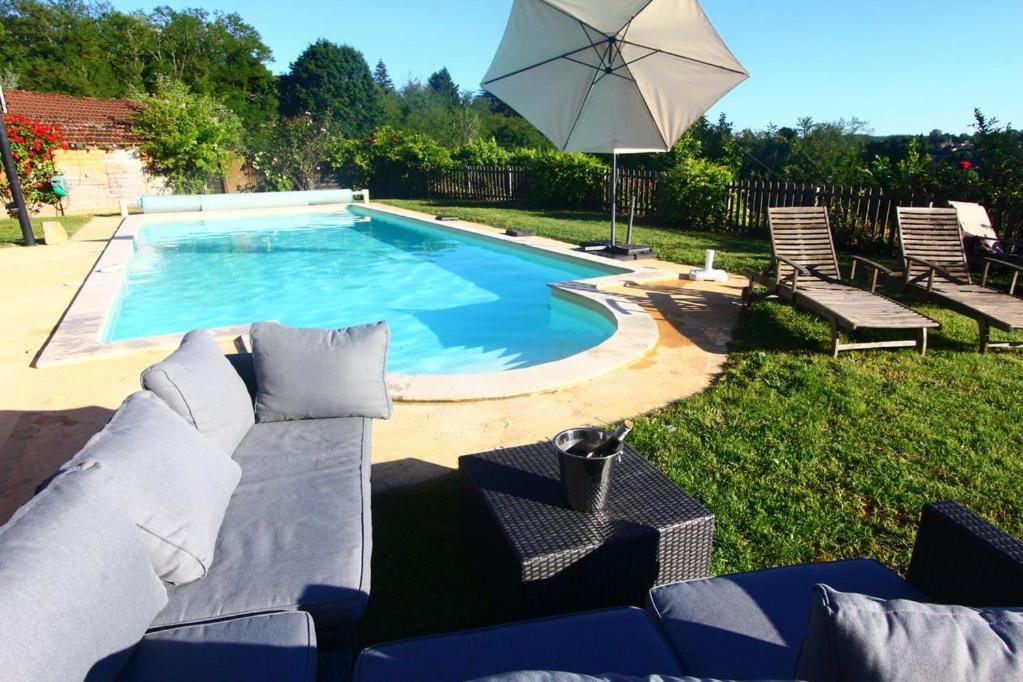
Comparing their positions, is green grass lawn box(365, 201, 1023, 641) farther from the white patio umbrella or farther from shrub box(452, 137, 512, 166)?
shrub box(452, 137, 512, 166)

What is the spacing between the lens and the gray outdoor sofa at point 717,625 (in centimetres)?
157

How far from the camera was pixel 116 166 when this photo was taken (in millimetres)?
20375

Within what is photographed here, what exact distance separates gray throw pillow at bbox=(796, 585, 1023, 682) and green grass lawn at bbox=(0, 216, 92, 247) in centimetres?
1528

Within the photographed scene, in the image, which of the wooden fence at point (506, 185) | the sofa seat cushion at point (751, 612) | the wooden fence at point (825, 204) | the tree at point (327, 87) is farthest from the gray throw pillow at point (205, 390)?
the tree at point (327, 87)

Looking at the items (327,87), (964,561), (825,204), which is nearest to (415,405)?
(964,561)

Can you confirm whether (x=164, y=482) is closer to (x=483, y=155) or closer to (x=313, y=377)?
(x=313, y=377)

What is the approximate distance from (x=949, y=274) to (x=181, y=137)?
878 inches

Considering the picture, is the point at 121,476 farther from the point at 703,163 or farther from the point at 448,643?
the point at 703,163

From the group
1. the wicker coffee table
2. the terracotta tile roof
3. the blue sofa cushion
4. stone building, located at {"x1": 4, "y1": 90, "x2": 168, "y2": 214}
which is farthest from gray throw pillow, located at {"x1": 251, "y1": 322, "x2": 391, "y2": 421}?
the terracotta tile roof

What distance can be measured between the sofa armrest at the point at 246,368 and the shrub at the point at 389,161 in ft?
60.9

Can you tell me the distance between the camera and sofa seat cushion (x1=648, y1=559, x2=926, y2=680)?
1.58m

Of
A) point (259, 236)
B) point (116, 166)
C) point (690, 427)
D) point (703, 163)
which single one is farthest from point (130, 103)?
point (690, 427)

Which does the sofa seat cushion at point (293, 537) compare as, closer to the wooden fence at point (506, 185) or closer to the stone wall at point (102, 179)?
the wooden fence at point (506, 185)

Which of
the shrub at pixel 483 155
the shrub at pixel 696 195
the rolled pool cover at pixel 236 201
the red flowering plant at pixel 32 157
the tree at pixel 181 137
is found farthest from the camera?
the shrub at pixel 483 155
